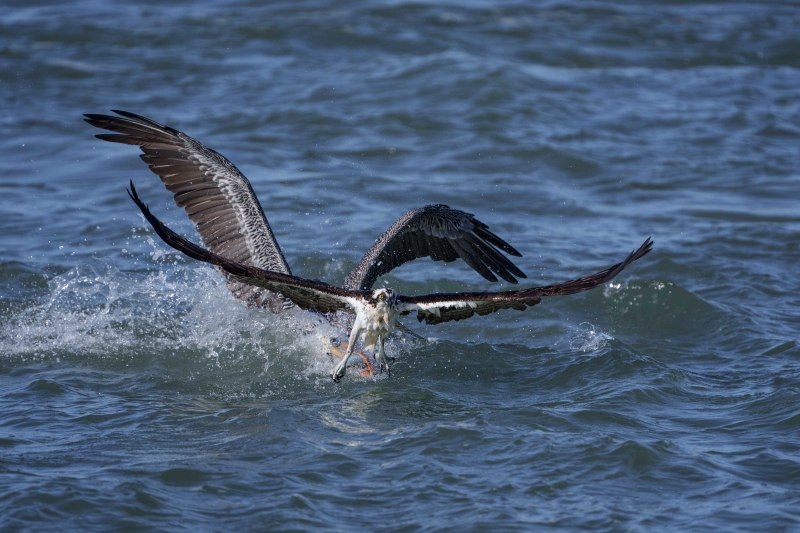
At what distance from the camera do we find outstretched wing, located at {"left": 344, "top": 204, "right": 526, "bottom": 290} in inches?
302

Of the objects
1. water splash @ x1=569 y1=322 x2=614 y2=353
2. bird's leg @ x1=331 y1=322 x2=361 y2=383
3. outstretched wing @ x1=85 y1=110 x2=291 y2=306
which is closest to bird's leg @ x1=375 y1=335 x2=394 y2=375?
bird's leg @ x1=331 y1=322 x2=361 y2=383

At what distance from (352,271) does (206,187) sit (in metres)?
1.48

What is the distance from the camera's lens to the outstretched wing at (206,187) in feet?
27.1

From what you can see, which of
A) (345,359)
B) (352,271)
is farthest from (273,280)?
(352,271)

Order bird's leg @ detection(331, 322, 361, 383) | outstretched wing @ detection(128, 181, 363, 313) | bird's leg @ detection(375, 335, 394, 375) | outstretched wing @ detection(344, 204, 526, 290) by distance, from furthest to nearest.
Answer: outstretched wing @ detection(344, 204, 526, 290) < bird's leg @ detection(375, 335, 394, 375) < bird's leg @ detection(331, 322, 361, 383) < outstretched wing @ detection(128, 181, 363, 313)

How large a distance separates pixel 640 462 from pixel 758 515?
0.80 meters

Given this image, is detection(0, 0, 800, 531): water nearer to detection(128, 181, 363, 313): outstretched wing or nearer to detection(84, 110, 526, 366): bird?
detection(84, 110, 526, 366): bird

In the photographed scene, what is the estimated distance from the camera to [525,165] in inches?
514

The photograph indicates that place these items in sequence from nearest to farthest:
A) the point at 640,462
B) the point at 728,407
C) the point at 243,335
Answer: the point at 640,462
the point at 728,407
the point at 243,335

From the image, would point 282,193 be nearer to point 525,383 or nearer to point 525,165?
point 525,165

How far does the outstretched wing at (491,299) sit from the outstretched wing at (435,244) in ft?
3.26

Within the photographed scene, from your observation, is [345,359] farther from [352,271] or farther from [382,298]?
[352,271]

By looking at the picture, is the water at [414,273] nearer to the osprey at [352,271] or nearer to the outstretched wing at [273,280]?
the osprey at [352,271]

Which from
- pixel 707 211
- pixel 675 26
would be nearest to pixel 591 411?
pixel 707 211
